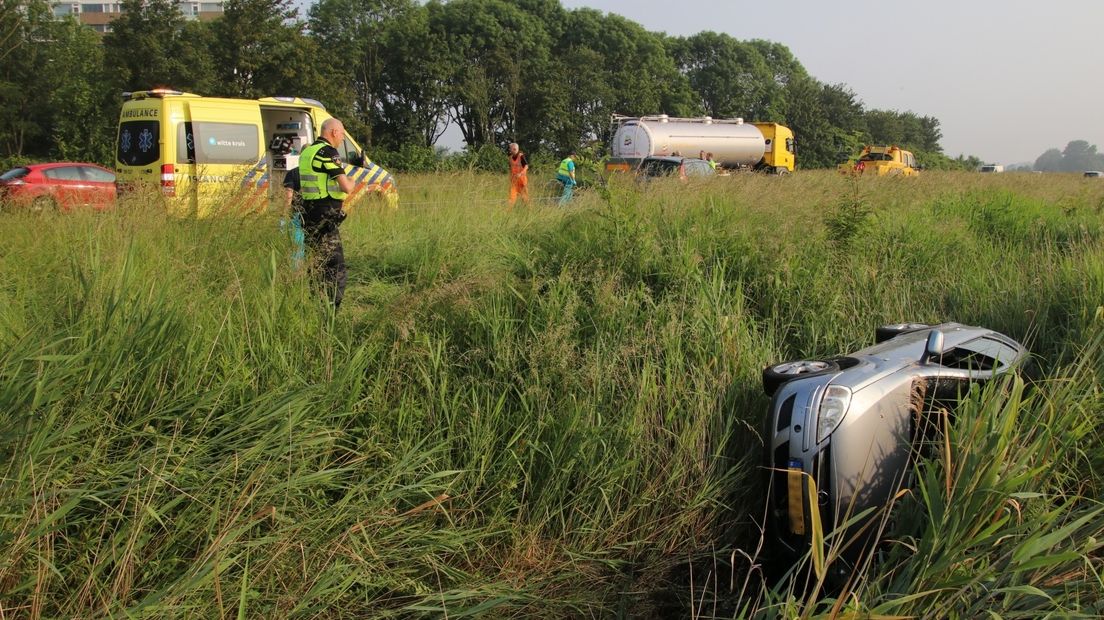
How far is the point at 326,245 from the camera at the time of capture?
4.96 meters

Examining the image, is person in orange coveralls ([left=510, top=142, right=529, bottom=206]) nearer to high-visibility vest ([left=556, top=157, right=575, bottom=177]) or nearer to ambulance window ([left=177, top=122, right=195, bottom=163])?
high-visibility vest ([left=556, top=157, right=575, bottom=177])

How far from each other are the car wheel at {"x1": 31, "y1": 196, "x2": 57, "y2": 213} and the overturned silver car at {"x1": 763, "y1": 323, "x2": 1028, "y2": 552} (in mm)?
5180

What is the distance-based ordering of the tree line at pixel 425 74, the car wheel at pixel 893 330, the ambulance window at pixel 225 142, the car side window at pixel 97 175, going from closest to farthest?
1. the car wheel at pixel 893 330
2. the ambulance window at pixel 225 142
3. the car side window at pixel 97 175
4. the tree line at pixel 425 74

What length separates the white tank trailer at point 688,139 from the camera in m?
27.5

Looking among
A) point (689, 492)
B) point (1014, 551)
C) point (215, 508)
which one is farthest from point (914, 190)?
point (215, 508)

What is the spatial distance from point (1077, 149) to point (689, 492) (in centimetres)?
16796

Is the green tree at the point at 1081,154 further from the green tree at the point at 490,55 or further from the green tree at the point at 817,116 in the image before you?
the green tree at the point at 490,55

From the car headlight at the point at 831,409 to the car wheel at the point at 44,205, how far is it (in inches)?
211

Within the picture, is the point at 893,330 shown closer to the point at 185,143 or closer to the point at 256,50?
the point at 185,143

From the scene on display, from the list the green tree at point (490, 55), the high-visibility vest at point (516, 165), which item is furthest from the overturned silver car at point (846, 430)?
the green tree at point (490, 55)

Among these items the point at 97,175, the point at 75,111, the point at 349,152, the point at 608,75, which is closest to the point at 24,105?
the point at 75,111

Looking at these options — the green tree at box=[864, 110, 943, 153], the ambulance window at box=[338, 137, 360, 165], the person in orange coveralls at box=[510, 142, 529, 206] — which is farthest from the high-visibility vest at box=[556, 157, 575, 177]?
the green tree at box=[864, 110, 943, 153]

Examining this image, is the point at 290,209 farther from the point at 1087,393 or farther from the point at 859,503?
the point at 1087,393

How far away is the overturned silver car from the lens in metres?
3.18
